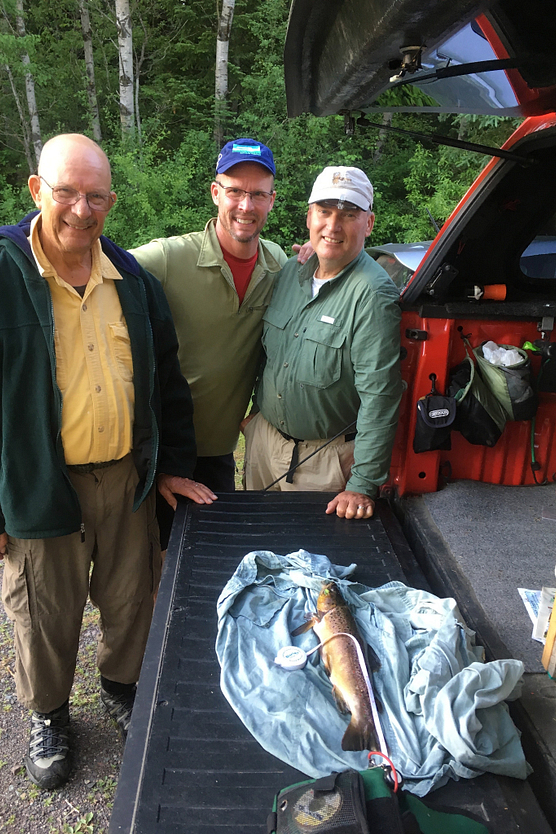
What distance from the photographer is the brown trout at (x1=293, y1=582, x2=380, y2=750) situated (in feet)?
5.23

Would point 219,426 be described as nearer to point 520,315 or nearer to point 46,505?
point 46,505

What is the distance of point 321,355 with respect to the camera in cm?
279

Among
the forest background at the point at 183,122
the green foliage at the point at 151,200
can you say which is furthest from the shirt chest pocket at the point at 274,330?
the green foliage at the point at 151,200

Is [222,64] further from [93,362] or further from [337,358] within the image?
[93,362]

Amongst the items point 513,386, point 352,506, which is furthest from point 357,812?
point 513,386

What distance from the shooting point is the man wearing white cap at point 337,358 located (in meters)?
2.71

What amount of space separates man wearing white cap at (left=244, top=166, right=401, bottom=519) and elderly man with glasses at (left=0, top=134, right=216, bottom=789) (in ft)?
1.64

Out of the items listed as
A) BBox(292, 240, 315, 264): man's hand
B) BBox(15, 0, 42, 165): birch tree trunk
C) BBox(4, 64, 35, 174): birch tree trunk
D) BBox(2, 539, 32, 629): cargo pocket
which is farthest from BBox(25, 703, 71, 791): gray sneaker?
BBox(4, 64, 35, 174): birch tree trunk

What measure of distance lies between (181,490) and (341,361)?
3.17 ft

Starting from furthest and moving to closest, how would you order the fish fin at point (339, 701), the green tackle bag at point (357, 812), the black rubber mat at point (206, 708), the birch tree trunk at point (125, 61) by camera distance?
the birch tree trunk at point (125, 61), the fish fin at point (339, 701), the black rubber mat at point (206, 708), the green tackle bag at point (357, 812)

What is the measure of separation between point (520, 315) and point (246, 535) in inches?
65.4

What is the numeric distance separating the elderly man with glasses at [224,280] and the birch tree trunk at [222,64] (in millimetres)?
11621

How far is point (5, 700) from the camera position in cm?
304

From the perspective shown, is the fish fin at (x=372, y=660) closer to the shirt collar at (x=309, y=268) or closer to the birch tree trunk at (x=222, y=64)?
the shirt collar at (x=309, y=268)
